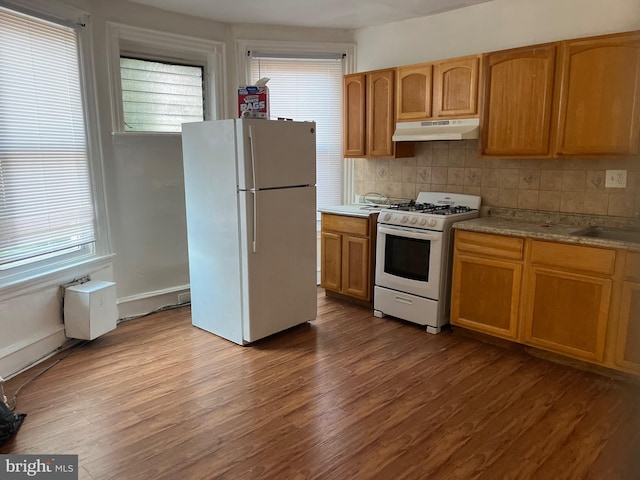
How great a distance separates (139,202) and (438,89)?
2.59 meters

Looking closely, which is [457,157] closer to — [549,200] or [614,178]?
[549,200]

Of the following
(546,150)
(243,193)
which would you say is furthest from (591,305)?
(243,193)

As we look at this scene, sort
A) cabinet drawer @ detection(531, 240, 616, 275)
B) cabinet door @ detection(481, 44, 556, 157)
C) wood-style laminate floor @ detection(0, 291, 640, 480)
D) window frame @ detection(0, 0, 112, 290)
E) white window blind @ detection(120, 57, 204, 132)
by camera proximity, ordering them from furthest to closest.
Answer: white window blind @ detection(120, 57, 204, 132) → cabinet door @ detection(481, 44, 556, 157) → window frame @ detection(0, 0, 112, 290) → cabinet drawer @ detection(531, 240, 616, 275) → wood-style laminate floor @ detection(0, 291, 640, 480)

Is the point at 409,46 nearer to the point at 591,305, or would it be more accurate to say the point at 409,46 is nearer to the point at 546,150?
the point at 546,150

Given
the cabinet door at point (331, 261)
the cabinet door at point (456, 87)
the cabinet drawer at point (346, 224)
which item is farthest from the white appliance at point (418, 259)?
the cabinet door at point (456, 87)

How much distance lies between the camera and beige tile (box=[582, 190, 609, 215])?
3.16 metres

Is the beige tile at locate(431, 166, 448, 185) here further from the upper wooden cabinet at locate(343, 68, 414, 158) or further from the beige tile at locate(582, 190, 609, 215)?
the beige tile at locate(582, 190, 609, 215)

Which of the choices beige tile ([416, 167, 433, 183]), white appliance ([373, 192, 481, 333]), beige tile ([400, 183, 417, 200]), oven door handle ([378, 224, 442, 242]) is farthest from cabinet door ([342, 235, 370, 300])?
beige tile ([416, 167, 433, 183])

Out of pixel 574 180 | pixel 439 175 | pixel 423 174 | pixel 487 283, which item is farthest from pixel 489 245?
pixel 423 174

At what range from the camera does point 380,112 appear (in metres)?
4.09

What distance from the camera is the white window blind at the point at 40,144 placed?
2885 millimetres

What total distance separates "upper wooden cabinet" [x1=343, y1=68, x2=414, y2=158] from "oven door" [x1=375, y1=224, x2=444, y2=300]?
79cm

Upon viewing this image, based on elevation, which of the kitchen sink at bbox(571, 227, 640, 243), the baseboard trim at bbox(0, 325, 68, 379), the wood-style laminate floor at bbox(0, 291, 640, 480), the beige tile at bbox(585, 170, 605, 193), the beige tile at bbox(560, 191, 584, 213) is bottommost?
the wood-style laminate floor at bbox(0, 291, 640, 480)

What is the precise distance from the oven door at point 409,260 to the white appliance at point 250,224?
1.94 ft
